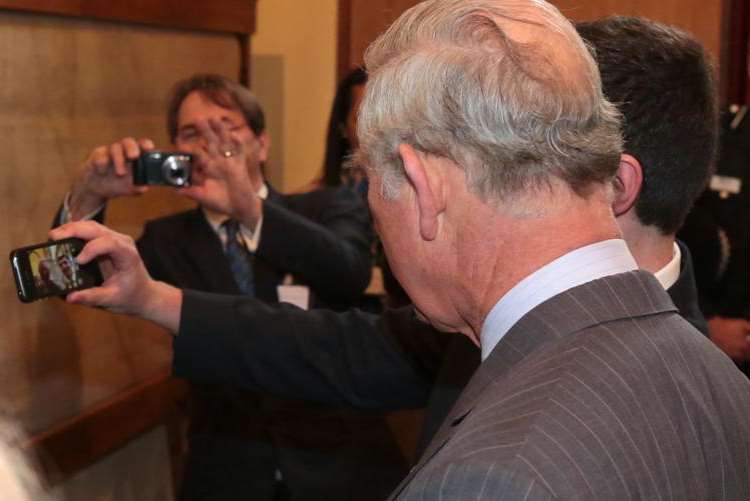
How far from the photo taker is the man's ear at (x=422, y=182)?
1104 millimetres

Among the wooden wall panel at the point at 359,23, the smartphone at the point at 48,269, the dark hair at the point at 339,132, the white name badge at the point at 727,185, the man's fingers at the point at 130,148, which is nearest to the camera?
the smartphone at the point at 48,269

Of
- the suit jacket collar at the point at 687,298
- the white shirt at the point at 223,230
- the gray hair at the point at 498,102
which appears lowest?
the white shirt at the point at 223,230

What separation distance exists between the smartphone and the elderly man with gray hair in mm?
773

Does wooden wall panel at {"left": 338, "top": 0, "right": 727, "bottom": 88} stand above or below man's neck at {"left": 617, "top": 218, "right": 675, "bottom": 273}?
above

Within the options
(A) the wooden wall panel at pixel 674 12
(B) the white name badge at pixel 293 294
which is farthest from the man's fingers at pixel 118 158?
(A) the wooden wall panel at pixel 674 12

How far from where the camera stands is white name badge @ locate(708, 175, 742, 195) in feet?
10.8

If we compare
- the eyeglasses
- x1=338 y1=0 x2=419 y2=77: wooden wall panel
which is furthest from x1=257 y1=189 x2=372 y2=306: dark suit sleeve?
x1=338 y1=0 x2=419 y2=77: wooden wall panel

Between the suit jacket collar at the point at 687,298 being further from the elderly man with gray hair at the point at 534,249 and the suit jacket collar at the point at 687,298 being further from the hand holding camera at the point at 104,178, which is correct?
the hand holding camera at the point at 104,178

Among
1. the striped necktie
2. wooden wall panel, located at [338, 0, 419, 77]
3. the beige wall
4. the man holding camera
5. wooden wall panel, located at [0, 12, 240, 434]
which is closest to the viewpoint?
wooden wall panel, located at [0, 12, 240, 434]

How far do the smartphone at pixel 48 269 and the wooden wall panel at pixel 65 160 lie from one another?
27.6 inches

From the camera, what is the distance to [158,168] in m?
2.38

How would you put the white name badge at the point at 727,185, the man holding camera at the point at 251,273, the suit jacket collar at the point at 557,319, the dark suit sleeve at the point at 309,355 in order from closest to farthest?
the suit jacket collar at the point at 557,319 → the dark suit sleeve at the point at 309,355 → the man holding camera at the point at 251,273 → the white name badge at the point at 727,185

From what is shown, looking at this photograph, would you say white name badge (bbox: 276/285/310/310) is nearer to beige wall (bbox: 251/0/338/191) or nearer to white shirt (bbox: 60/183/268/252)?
white shirt (bbox: 60/183/268/252)

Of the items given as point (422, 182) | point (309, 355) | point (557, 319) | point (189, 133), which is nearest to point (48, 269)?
point (309, 355)
